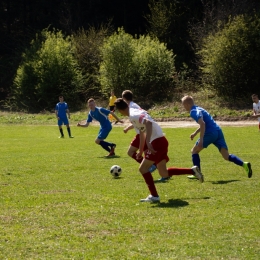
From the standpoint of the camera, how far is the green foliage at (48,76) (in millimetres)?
45969

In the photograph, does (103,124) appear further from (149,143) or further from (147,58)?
(147,58)

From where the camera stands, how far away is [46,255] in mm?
5867

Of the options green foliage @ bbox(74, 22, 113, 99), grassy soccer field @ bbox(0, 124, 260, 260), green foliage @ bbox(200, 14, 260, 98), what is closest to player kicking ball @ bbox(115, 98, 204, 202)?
grassy soccer field @ bbox(0, 124, 260, 260)

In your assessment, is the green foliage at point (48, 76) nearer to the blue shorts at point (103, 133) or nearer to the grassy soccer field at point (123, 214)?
the blue shorts at point (103, 133)

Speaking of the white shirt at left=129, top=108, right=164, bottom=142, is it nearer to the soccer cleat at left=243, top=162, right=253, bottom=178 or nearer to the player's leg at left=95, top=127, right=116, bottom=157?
the soccer cleat at left=243, top=162, right=253, bottom=178

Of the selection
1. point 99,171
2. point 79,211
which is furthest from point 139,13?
point 79,211

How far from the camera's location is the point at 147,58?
1726 inches

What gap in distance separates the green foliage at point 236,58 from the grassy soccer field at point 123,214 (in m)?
25.9

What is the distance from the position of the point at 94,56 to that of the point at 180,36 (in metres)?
8.17

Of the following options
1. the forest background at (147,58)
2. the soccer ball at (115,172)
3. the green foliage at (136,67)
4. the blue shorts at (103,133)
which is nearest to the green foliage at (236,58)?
the forest background at (147,58)

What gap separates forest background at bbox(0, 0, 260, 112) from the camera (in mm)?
39844

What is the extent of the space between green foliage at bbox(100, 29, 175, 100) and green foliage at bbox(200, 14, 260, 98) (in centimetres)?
455

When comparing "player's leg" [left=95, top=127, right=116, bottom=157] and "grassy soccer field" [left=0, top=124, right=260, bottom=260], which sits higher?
"grassy soccer field" [left=0, top=124, right=260, bottom=260]

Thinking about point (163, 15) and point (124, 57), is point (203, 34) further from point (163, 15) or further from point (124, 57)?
point (124, 57)
